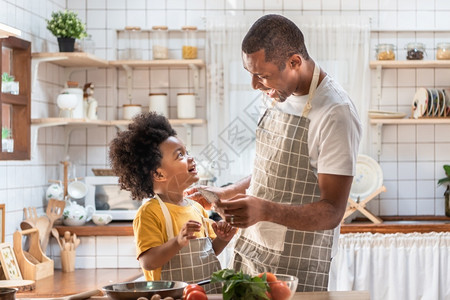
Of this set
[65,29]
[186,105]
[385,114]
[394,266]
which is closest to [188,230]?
[394,266]

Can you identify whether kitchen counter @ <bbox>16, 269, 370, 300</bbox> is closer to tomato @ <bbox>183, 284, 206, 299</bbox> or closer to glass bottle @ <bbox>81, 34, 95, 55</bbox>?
glass bottle @ <bbox>81, 34, 95, 55</bbox>

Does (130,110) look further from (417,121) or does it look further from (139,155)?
(139,155)

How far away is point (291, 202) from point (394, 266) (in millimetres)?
2207

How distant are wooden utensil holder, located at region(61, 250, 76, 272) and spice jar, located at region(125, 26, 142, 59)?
137 centimetres

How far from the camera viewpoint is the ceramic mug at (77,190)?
14.7 feet

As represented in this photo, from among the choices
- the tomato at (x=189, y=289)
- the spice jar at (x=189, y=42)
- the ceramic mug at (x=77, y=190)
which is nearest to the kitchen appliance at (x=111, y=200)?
the ceramic mug at (x=77, y=190)

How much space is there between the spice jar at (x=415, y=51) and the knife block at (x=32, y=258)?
255 cm

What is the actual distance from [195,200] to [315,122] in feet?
1.62

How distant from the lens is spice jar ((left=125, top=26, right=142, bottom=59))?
15.8ft

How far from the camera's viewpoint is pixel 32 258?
3.97 meters

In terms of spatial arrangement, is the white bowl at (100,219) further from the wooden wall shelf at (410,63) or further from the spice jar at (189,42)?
the wooden wall shelf at (410,63)

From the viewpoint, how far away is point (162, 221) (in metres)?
2.24

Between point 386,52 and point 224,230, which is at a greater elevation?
point 386,52

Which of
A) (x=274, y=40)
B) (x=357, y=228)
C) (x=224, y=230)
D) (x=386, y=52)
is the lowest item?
(x=357, y=228)
